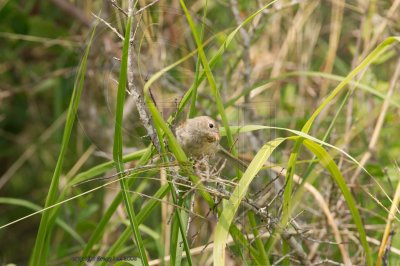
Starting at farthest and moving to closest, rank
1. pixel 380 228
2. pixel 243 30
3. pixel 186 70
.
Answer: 1. pixel 243 30
2. pixel 186 70
3. pixel 380 228

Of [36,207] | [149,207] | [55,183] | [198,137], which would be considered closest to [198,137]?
[198,137]

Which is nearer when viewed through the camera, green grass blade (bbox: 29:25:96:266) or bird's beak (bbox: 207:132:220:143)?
bird's beak (bbox: 207:132:220:143)

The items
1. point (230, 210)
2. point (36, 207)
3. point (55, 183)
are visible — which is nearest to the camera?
point (230, 210)

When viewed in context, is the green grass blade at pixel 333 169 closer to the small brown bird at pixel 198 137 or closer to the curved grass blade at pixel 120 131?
the small brown bird at pixel 198 137

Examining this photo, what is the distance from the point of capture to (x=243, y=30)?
7.55 feet

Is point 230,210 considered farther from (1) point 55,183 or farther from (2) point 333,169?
(1) point 55,183

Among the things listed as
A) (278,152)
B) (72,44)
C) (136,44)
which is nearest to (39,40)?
(72,44)

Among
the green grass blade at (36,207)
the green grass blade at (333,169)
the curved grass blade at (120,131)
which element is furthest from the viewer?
the green grass blade at (36,207)

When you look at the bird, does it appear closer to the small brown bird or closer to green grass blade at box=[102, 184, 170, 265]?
the small brown bird

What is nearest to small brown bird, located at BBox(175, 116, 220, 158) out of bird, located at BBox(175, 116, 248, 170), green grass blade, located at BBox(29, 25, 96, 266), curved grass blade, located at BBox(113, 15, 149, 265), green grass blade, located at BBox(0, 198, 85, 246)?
bird, located at BBox(175, 116, 248, 170)

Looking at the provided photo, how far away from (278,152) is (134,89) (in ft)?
3.22

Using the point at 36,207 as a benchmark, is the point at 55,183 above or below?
above

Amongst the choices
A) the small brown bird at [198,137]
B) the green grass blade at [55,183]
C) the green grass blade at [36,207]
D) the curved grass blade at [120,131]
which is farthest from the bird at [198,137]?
the green grass blade at [36,207]

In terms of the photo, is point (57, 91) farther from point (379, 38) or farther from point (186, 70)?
point (379, 38)
